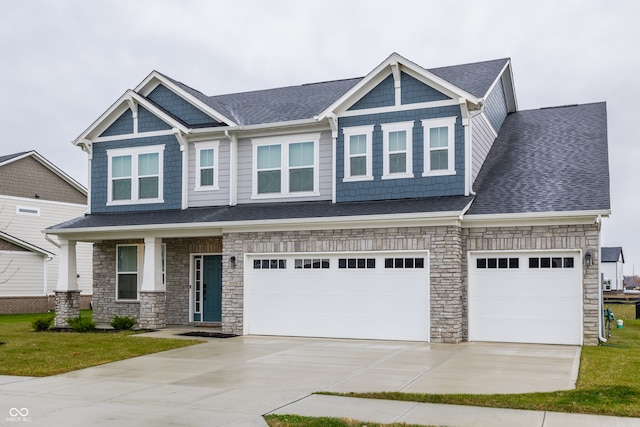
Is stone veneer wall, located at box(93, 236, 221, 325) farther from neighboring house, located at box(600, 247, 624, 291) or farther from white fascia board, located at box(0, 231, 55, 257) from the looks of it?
neighboring house, located at box(600, 247, 624, 291)

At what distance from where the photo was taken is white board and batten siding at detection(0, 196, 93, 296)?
31.9 m

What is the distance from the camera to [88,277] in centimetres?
3506

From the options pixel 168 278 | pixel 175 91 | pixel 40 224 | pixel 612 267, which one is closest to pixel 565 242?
pixel 168 278

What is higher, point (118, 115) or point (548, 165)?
point (118, 115)

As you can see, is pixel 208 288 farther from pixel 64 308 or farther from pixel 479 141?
pixel 479 141

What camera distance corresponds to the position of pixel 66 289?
2055cm

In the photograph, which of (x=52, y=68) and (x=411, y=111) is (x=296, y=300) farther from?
(x=52, y=68)

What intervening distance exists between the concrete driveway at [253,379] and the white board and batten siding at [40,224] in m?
19.6

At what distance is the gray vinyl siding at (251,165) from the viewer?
1870 cm

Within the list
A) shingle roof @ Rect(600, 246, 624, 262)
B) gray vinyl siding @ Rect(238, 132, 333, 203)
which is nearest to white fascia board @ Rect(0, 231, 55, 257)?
gray vinyl siding @ Rect(238, 132, 333, 203)

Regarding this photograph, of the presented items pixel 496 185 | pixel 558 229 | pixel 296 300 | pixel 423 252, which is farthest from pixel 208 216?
pixel 558 229

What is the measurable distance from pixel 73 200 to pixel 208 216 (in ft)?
65.2

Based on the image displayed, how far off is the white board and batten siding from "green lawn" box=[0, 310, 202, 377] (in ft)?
43.8

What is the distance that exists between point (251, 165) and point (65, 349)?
7361mm
